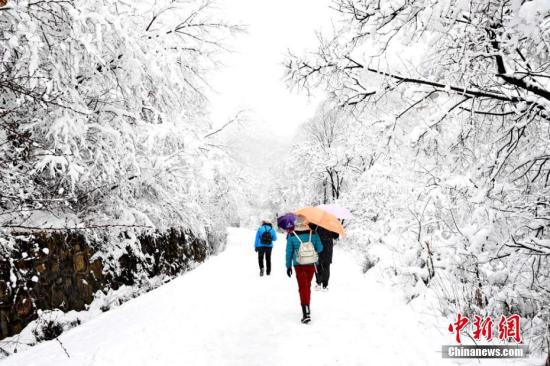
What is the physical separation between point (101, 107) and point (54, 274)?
347cm

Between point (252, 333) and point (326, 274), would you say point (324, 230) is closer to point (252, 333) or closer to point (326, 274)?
point (326, 274)

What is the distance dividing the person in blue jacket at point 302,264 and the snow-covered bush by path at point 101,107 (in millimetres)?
2514

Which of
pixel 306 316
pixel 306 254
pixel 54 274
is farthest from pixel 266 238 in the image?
pixel 54 274

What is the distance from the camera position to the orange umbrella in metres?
7.17

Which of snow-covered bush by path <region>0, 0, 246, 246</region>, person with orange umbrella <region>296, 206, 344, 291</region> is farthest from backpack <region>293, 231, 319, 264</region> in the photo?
snow-covered bush by path <region>0, 0, 246, 246</region>

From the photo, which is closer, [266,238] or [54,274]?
[54,274]

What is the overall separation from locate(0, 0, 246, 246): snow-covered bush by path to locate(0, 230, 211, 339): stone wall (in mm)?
419

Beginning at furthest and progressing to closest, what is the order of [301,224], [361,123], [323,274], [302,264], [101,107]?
[323,274]
[101,107]
[301,224]
[302,264]
[361,123]

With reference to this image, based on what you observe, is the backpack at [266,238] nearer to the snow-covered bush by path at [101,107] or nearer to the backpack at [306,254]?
the snow-covered bush by path at [101,107]

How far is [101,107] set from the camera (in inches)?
306

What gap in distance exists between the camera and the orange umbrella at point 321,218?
717 centimetres

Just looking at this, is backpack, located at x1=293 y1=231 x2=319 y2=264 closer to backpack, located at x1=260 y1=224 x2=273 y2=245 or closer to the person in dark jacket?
the person in dark jacket

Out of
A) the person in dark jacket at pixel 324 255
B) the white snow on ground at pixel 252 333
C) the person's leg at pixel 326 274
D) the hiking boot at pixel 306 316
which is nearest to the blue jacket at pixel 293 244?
the hiking boot at pixel 306 316

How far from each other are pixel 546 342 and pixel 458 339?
949 millimetres
